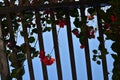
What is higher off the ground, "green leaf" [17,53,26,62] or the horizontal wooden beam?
the horizontal wooden beam

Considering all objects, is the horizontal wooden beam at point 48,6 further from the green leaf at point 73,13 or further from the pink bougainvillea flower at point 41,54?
the pink bougainvillea flower at point 41,54

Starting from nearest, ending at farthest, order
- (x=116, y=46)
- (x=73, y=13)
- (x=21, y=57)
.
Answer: (x=21, y=57) → (x=116, y=46) → (x=73, y=13)

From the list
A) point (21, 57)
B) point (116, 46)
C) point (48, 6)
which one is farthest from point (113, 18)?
point (21, 57)

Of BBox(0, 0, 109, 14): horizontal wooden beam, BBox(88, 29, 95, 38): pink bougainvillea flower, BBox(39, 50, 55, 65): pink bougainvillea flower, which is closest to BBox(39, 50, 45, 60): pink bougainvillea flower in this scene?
BBox(39, 50, 55, 65): pink bougainvillea flower

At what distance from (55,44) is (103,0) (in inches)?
18.2

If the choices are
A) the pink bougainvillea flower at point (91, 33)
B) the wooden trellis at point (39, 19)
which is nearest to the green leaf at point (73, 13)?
the wooden trellis at point (39, 19)

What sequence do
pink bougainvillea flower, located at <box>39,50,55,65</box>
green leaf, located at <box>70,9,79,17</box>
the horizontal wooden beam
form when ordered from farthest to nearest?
green leaf, located at <box>70,9,79,17</box> < pink bougainvillea flower, located at <box>39,50,55,65</box> < the horizontal wooden beam

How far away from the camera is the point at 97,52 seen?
235cm

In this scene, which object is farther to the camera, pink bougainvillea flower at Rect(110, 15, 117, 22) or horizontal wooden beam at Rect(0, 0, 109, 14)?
pink bougainvillea flower at Rect(110, 15, 117, 22)

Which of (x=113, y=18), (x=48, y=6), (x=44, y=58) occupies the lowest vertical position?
(x=44, y=58)

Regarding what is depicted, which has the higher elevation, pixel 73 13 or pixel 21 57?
pixel 73 13

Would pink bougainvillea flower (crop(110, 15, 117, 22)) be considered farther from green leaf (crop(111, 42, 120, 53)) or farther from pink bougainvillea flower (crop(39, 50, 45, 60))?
pink bougainvillea flower (crop(39, 50, 45, 60))

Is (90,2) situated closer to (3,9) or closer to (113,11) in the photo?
(113,11)

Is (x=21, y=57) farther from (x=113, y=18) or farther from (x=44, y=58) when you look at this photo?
(x=113, y=18)
